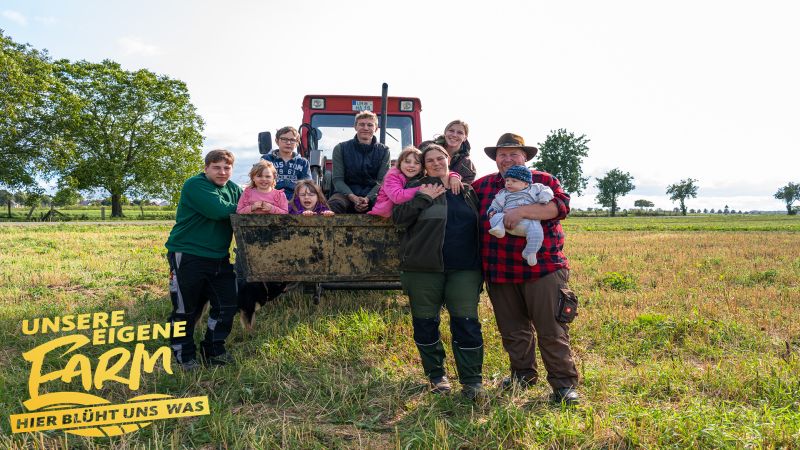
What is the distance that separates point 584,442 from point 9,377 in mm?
3761

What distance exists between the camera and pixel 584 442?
2.77m

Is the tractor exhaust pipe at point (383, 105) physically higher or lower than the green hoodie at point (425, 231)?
higher

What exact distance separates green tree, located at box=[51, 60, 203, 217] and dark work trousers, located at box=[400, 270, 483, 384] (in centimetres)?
2977

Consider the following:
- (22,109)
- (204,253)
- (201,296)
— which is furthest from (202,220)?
(22,109)

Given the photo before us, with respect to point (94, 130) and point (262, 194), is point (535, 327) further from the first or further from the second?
point (94, 130)

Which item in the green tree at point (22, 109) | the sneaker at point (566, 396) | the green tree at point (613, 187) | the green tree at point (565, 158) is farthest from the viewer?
the green tree at point (613, 187)

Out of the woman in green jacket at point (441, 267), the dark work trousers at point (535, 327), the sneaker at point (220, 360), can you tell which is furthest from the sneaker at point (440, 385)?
the sneaker at point (220, 360)

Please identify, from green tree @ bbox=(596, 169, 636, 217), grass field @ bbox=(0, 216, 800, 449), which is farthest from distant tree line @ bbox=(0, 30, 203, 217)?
green tree @ bbox=(596, 169, 636, 217)

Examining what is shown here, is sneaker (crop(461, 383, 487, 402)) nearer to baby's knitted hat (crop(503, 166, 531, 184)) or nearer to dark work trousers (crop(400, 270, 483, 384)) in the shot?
dark work trousers (crop(400, 270, 483, 384))

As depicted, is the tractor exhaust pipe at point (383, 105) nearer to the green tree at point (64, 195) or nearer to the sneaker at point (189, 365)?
the sneaker at point (189, 365)

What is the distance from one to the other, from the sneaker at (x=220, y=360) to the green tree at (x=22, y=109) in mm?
25251

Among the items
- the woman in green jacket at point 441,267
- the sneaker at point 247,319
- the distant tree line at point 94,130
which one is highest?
the distant tree line at point 94,130

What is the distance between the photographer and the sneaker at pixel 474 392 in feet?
11.0

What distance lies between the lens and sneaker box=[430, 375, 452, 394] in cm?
347
